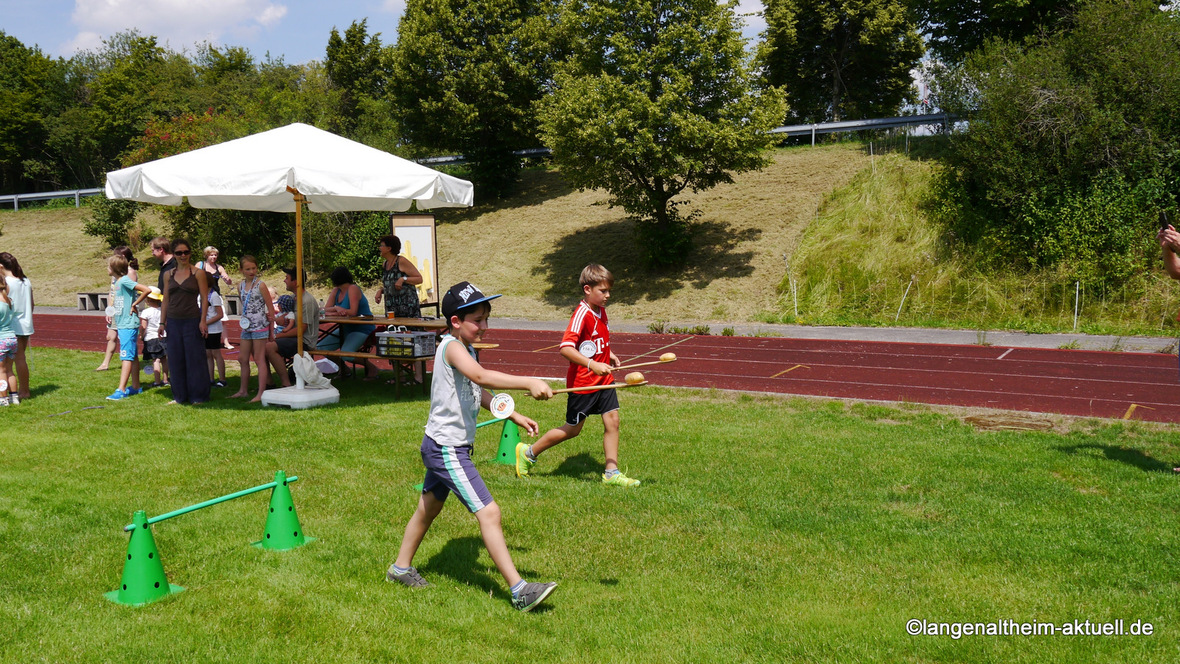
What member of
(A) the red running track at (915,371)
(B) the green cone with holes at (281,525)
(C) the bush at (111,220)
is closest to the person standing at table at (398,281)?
(A) the red running track at (915,371)

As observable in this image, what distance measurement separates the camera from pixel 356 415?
915cm

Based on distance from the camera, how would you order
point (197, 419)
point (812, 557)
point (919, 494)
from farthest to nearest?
point (197, 419), point (919, 494), point (812, 557)

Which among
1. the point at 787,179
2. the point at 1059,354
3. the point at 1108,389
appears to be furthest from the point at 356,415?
the point at 787,179

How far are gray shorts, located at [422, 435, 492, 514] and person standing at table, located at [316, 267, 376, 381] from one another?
705 centimetres

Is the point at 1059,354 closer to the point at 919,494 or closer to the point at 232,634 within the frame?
the point at 919,494

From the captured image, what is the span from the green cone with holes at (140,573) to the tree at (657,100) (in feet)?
54.8

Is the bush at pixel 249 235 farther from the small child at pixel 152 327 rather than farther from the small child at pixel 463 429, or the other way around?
the small child at pixel 463 429

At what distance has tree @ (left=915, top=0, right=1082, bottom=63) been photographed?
2300 centimetres

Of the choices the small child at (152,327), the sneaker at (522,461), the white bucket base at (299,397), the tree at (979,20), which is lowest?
the sneaker at (522,461)

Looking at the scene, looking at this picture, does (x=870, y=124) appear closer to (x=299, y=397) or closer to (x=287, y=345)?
(x=287, y=345)

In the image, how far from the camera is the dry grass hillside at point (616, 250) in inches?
841

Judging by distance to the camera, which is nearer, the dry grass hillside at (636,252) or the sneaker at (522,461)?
the sneaker at (522,461)

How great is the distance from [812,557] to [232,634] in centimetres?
317

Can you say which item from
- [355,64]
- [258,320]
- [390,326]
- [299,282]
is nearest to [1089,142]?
[390,326]
